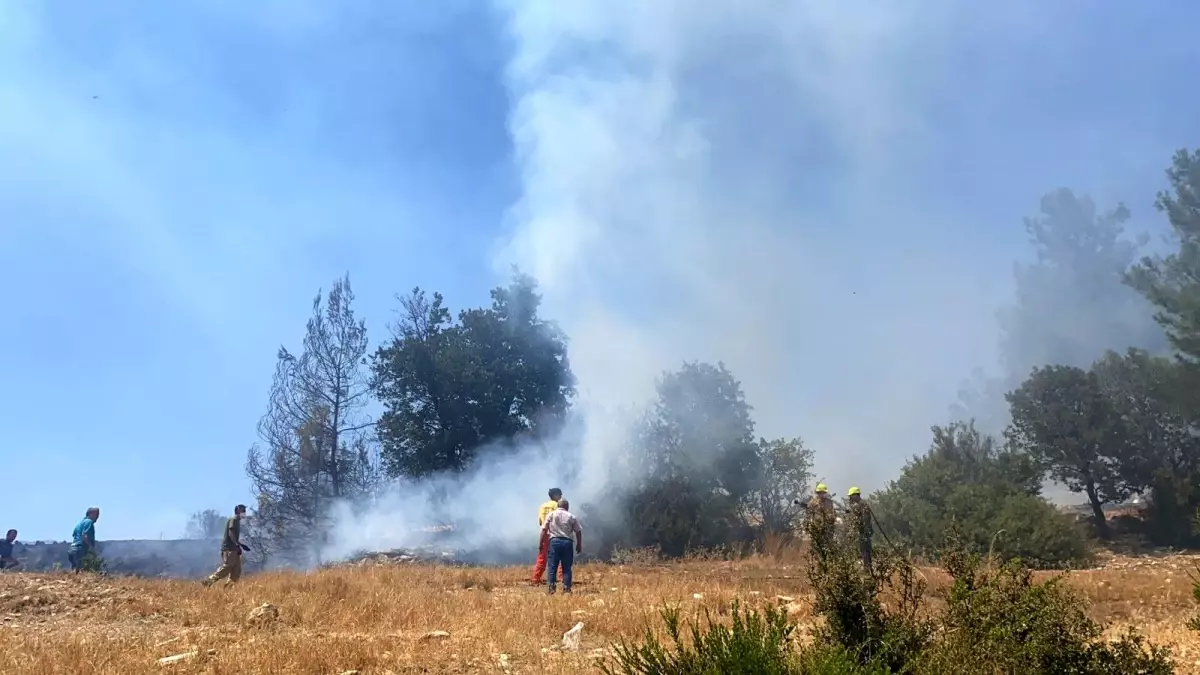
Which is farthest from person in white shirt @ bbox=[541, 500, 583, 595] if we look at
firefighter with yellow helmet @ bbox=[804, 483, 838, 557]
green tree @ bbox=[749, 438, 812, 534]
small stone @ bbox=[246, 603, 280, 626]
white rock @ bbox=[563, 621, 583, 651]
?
green tree @ bbox=[749, 438, 812, 534]

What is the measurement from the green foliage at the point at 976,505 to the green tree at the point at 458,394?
13040 millimetres

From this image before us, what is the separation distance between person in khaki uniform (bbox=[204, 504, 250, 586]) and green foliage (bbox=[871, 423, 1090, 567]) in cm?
1382

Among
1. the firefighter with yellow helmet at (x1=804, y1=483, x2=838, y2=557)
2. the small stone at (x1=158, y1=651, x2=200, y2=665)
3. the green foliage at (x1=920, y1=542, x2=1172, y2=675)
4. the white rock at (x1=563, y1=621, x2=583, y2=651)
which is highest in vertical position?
the firefighter with yellow helmet at (x1=804, y1=483, x2=838, y2=557)

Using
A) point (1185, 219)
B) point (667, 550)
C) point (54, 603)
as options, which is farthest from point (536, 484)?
point (1185, 219)

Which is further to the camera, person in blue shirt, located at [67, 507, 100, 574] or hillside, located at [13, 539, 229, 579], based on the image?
hillside, located at [13, 539, 229, 579]

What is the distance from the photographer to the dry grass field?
574cm

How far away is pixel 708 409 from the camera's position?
1045 inches

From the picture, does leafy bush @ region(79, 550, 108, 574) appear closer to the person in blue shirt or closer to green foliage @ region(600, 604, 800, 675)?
the person in blue shirt

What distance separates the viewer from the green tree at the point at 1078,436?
81.9 feet

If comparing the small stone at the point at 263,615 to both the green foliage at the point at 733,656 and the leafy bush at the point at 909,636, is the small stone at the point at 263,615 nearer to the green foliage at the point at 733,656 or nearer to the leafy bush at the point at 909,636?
the leafy bush at the point at 909,636

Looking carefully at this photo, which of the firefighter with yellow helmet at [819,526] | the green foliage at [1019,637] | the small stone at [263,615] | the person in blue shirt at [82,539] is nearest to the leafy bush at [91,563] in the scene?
the person in blue shirt at [82,539]

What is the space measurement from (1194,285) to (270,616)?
29321 mm

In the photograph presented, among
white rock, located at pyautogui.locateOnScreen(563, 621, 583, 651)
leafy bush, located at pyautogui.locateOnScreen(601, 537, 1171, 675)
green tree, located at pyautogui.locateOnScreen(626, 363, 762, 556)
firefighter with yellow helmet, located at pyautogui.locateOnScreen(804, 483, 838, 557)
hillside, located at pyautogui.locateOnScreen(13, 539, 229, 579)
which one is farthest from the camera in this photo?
hillside, located at pyautogui.locateOnScreen(13, 539, 229, 579)

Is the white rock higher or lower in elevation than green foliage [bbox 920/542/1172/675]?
lower
